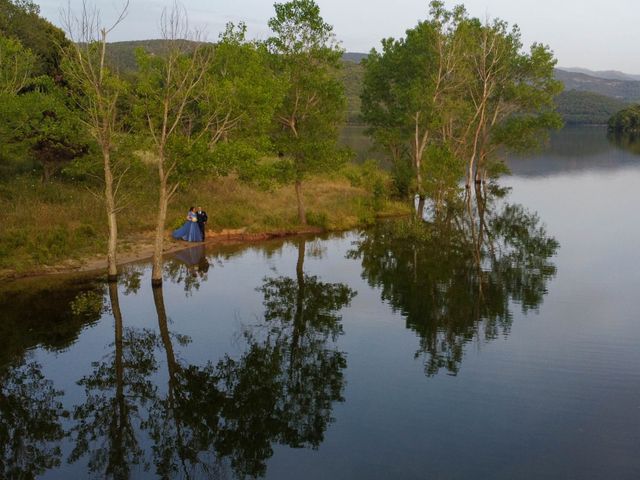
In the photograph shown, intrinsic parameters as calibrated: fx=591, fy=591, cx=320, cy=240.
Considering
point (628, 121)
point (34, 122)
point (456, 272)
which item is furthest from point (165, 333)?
point (628, 121)

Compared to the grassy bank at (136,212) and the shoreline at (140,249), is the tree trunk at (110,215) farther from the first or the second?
the shoreline at (140,249)

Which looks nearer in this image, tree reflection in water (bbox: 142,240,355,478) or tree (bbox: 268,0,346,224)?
tree reflection in water (bbox: 142,240,355,478)

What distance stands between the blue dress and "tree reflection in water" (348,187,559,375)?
945cm

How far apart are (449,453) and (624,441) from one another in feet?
15.0

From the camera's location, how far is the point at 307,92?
37.9 metres

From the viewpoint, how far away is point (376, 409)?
16.2 m

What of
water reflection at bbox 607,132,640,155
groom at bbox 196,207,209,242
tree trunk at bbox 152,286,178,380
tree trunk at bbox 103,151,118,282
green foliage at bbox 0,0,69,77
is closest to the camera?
tree trunk at bbox 152,286,178,380

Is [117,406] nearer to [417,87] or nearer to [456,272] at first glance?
[456,272]

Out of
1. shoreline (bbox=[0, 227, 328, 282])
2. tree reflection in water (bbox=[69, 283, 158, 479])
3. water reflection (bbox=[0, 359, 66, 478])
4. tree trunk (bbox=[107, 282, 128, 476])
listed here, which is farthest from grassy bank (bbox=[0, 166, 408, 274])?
water reflection (bbox=[0, 359, 66, 478])

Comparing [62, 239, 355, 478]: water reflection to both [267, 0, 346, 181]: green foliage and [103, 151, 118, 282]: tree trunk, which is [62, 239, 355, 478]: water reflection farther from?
[267, 0, 346, 181]: green foliage

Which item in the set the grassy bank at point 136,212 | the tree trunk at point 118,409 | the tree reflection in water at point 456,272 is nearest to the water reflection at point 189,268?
the grassy bank at point 136,212

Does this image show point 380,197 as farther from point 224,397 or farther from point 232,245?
point 224,397

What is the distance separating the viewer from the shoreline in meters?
27.8

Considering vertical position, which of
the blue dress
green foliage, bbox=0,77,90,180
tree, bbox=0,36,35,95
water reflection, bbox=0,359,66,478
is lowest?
water reflection, bbox=0,359,66,478
